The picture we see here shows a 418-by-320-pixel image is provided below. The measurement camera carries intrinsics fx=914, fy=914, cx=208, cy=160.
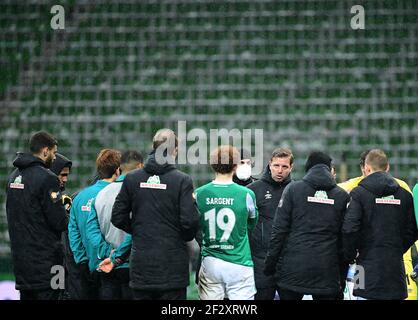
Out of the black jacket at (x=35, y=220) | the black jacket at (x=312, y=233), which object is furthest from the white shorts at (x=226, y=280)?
the black jacket at (x=35, y=220)

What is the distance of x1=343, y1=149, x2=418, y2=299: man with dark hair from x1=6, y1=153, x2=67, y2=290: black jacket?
1.96 m

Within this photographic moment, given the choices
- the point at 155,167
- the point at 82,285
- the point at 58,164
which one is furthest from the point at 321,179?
the point at 58,164

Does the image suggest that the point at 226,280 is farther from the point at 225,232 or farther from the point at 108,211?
the point at 108,211

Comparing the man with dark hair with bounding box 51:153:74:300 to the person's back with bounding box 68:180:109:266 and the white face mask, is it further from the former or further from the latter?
the white face mask

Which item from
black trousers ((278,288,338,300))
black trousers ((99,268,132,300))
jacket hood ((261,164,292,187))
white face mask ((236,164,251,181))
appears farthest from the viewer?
white face mask ((236,164,251,181))

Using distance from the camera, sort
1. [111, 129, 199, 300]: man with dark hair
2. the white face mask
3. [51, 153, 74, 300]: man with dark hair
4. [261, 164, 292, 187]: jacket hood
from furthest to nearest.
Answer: the white face mask → [261, 164, 292, 187]: jacket hood → [51, 153, 74, 300]: man with dark hair → [111, 129, 199, 300]: man with dark hair

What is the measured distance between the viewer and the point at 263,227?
669 centimetres

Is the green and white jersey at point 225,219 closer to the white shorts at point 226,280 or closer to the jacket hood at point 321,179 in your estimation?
the white shorts at point 226,280

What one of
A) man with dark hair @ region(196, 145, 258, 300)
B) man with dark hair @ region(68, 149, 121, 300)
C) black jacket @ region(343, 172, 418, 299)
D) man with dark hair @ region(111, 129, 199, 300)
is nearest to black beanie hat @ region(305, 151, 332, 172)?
black jacket @ region(343, 172, 418, 299)

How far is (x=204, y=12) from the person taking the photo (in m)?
12.4

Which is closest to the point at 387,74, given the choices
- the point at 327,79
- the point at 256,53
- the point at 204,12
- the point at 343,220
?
the point at 327,79

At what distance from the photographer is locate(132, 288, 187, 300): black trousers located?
5754 millimetres

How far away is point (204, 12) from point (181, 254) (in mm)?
7123
